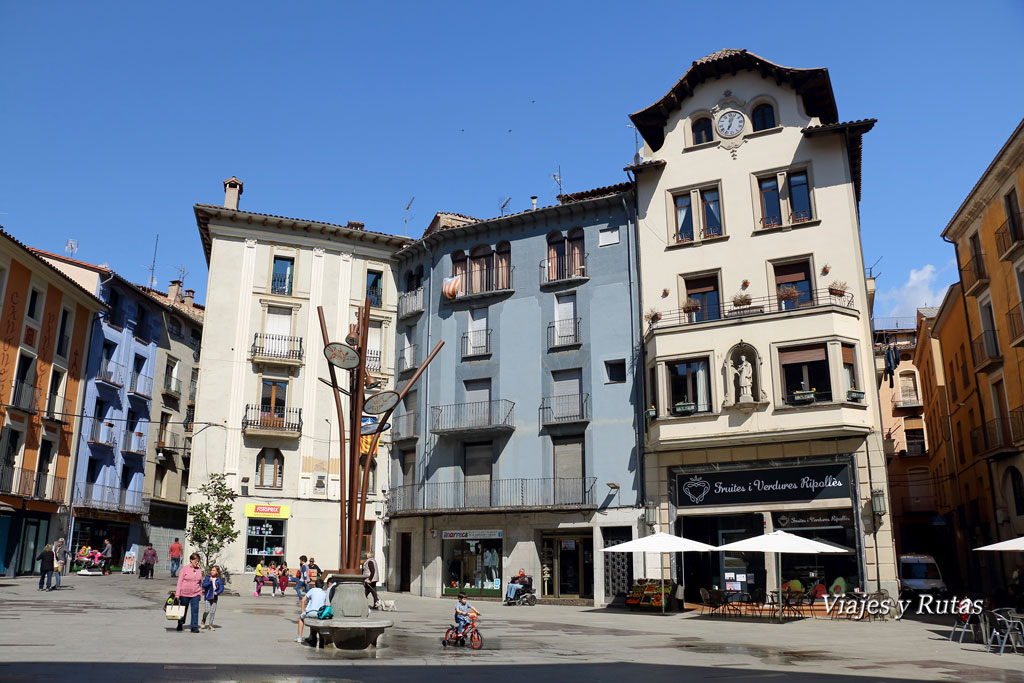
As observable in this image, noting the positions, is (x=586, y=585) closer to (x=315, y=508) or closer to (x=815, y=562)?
(x=815, y=562)

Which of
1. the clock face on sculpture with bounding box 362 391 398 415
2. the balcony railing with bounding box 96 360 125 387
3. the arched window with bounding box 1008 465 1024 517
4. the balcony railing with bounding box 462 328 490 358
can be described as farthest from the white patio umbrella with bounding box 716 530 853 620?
the balcony railing with bounding box 96 360 125 387

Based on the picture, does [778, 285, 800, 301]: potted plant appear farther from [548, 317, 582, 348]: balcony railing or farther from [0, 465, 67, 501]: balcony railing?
[0, 465, 67, 501]: balcony railing

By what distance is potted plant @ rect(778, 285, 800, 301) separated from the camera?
93.8 feet

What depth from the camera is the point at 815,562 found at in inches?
1061

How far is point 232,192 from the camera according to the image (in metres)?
41.7

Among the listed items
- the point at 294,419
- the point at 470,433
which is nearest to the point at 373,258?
the point at 294,419

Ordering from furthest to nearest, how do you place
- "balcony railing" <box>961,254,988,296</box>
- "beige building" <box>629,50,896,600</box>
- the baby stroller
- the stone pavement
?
1. "balcony railing" <box>961,254,988,296</box>
2. the baby stroller
3. "beige building" <box>629,50,896,600</box>
4. the stone pavement

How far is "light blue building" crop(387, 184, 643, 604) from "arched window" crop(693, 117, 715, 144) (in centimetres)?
341

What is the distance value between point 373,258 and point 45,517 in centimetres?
1910

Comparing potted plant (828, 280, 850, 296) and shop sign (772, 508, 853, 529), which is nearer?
shop sign (772, 508, 853, 529)

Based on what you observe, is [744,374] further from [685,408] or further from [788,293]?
[788,293]

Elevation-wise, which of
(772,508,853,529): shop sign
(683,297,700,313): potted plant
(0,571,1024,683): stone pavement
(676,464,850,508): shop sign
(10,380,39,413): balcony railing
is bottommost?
(0,571,1024,683): stone pavement

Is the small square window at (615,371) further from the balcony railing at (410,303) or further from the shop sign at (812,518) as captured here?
the balcony railing at (410,303)

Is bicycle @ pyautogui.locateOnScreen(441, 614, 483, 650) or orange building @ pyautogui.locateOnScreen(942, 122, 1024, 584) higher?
orange building @ pyautogui.locateOnScreen(942, 122, 1024, 584)
